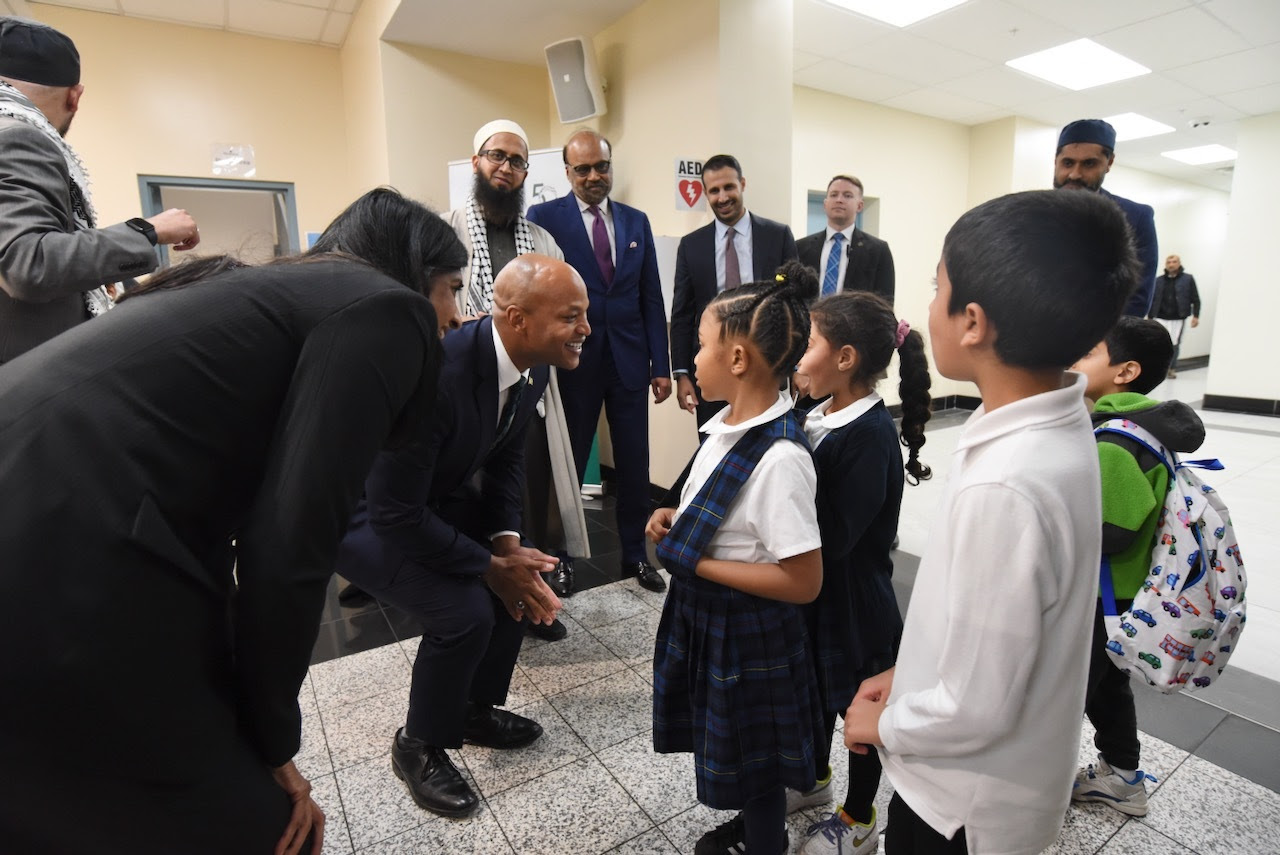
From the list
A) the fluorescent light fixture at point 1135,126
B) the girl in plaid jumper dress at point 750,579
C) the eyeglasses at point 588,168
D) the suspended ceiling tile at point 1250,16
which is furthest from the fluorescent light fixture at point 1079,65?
the girl in plaid jumper dress at point 750,579

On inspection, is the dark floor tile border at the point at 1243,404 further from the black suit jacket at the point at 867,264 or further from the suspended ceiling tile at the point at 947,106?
the black suit jacket at the point at 867,264

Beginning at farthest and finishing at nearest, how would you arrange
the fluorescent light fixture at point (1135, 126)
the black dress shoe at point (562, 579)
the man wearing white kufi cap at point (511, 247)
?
1. the fluorescent light fixture at point (1135, 126)
2. the black dress shoe at point (562, 579)
3. the man wearing white kufi cap at point (511, 247)

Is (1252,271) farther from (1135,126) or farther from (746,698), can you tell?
(746,698)

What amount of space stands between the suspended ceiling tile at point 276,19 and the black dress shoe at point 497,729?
4.74 m

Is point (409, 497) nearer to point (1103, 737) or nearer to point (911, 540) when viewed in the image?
point (1103, 737)

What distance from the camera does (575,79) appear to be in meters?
4.03

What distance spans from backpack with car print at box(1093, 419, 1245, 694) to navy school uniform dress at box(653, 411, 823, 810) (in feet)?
2.01

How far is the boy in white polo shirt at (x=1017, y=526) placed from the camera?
2.23ft

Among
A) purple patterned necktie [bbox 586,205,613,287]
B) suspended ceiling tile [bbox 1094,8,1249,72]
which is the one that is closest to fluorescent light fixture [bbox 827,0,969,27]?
suspended ceiling tile [bbox 1094,8,1249,72]

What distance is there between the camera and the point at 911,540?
3326 millimetres

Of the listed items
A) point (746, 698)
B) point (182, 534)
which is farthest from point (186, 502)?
point (746, 698)

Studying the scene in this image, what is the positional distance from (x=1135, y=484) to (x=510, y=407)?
4.30 ft

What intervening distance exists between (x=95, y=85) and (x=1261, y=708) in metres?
6.70

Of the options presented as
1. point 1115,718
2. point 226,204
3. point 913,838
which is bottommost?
point 1115,718
